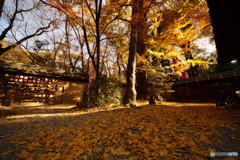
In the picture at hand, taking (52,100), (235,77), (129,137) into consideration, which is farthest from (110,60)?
(129,137)

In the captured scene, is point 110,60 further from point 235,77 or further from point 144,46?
point 235,77

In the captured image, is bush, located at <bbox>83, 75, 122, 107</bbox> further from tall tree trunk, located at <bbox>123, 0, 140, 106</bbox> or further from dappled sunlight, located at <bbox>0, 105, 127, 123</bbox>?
tall tree trunk, located at <bbox>123, 0, 140, 106</bbox>

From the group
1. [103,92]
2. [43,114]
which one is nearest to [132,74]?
[103,92]

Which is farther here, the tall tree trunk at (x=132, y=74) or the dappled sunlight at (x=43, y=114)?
the tall tree trunk at (x=132, y=74)

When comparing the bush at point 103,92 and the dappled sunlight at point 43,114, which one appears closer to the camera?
the dappled sunlight at point 43,114

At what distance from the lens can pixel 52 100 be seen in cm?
1111

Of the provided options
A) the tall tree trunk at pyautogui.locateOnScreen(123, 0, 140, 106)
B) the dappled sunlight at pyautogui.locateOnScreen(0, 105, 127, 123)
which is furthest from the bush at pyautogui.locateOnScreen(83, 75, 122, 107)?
the tall tree trunk at pyautogui.locateOnScreen(123, 0, 140, 106)

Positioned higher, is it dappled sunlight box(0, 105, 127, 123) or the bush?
the bush

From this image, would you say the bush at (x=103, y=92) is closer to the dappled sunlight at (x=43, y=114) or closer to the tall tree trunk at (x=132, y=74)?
the dappled sunlight at (x=43, y=114)

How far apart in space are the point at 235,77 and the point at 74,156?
14.8m

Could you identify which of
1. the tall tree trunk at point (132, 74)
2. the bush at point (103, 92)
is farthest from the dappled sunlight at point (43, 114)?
the tall tree trunk at point (132, 74)

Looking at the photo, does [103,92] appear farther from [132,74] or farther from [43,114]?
[43,114]

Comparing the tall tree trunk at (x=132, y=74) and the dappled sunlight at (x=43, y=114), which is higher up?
the tall tree trunk at (x=132, y=74)

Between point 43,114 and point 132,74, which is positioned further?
point 132,74
